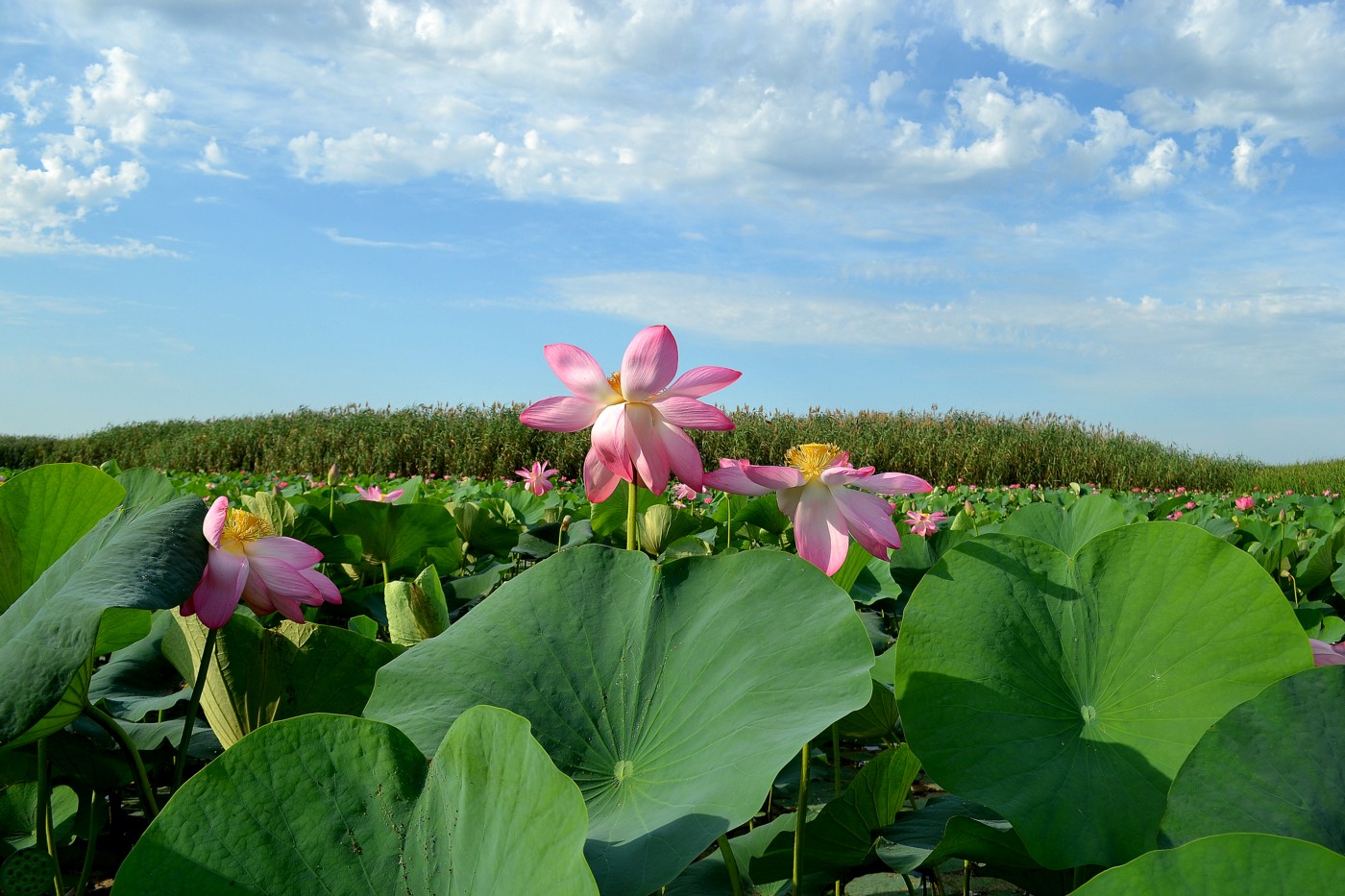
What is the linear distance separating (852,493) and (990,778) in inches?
13.7

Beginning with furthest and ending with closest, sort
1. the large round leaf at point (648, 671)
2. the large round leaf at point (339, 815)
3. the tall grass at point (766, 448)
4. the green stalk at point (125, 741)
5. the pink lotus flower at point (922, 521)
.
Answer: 1. the tall grass at point (766, 448)
2. the pink lotus flower at point (922, 521)
3. the green stalk at point (125, 741)
4. the large round leaf at point (648, 671)
5. the large round leaf at point (339, 815)

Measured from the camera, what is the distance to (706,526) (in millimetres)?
2363

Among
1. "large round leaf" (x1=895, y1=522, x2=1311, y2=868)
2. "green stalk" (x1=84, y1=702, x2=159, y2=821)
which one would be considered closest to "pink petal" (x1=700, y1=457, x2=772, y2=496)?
"large round leaf" (x1=895, y1=522, x2=1311, y2=868)

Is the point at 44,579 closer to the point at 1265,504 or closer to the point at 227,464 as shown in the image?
the point at 1265,504

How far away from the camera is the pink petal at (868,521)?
973mm

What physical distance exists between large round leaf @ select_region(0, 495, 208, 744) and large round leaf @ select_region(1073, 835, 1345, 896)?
61 cm

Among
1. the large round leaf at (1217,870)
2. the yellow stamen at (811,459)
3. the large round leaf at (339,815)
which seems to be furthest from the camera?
the yellow stamen at (811,459)

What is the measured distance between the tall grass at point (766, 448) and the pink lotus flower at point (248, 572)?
11.8m

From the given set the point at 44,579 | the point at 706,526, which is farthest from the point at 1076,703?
the point at 706,526

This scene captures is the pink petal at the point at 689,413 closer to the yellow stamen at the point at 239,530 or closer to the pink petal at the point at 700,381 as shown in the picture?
the pink petal at the point at 700,381

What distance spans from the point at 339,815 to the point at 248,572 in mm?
393

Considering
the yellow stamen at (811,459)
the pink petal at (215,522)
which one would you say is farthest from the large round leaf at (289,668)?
the yellow stamen at (811,459)

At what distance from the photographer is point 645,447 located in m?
0.95

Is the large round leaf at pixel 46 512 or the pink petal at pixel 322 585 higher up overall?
the large round leaf at pixel 46 512
